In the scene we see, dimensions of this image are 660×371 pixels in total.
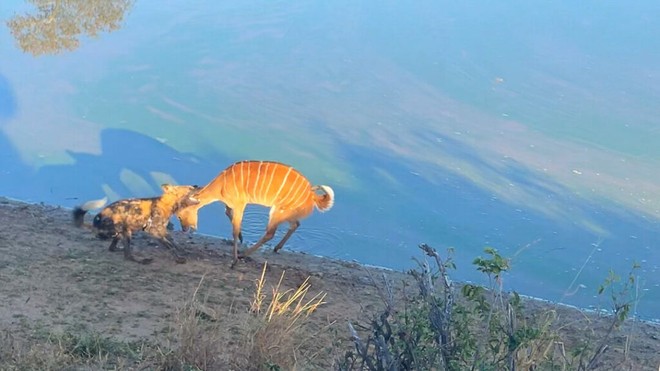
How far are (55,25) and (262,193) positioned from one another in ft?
24.6

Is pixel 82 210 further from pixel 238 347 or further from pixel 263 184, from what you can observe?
pixel 238 347

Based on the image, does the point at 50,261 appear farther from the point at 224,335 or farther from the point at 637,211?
the point at 637,211

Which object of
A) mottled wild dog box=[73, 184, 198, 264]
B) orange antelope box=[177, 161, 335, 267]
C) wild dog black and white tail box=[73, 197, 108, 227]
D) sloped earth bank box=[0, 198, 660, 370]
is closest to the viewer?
sloped earth bank box=[0, 198, 660, 370]

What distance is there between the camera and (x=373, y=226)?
984cm

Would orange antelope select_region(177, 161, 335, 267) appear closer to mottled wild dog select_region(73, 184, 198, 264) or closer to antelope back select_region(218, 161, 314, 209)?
antelope back select_region(218, 161, 314, 209)

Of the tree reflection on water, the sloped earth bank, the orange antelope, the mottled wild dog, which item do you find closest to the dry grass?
the sloped earth bank

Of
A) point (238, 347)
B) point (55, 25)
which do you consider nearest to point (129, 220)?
point (238, 347)

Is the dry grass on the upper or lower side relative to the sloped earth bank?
upper

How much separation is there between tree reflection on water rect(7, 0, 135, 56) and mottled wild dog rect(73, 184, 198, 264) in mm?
7459

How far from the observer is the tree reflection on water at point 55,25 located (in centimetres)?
1474

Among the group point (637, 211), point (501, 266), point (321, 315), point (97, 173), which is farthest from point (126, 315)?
point (637, 211)

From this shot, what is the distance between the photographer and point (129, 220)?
790 cm

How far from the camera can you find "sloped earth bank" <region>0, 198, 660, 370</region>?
19.6 ft

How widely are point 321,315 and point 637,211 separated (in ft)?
14.9
